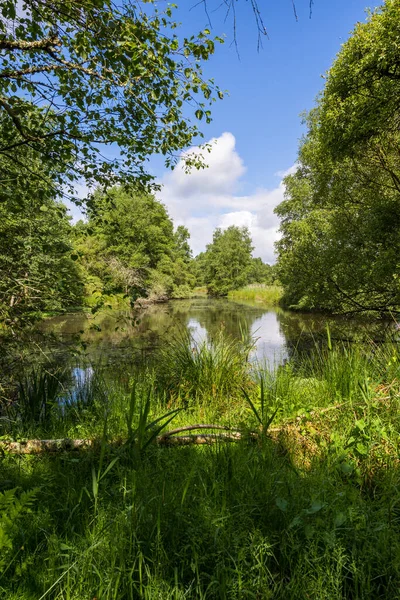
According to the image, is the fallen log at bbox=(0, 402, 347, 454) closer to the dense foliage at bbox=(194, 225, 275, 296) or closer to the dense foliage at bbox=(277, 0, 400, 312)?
the dense foliage at bbox=(277, 0, 400, 312)

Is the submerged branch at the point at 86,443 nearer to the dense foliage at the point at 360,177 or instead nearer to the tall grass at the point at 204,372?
the tall grass at the point at 204,372

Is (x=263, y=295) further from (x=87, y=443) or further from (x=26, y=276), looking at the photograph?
(x=87, y=443)

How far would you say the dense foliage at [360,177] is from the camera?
6199mm

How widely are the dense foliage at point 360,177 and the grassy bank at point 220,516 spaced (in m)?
5.35

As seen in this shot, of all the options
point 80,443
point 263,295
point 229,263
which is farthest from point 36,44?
point 229,263

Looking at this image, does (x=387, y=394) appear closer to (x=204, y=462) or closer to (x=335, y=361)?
(x=335, y=361)

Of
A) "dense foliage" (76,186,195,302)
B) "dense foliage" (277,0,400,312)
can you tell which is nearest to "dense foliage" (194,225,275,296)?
"dense foliage" (76,186,195,302)

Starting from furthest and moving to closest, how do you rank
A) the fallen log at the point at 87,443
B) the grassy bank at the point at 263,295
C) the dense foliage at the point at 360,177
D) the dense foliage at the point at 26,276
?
the grassy bank at the point at 263,295 < the dense foliage at the point at 360,177 < the dense foliage at the point at 26,276 < the fallen log at the point at 87,443

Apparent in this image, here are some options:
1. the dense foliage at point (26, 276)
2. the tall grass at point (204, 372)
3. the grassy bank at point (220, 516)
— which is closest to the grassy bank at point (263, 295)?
the tall grass at point (204, 372)

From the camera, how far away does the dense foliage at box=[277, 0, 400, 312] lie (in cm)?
620

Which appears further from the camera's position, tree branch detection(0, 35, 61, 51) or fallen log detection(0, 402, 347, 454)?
tree branch detection(0, 35, 61, 51)

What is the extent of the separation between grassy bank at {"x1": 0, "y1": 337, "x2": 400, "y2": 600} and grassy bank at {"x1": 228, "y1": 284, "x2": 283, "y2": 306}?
2953 cm

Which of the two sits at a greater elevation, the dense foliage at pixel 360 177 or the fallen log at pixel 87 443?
the dense foliage at pixel 360 177

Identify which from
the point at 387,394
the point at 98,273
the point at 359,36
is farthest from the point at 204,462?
the point at 98,273
